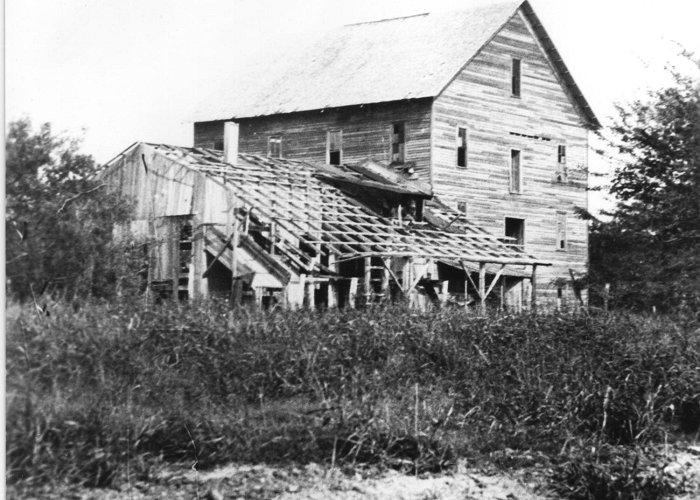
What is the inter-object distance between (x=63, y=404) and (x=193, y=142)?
2845 cm

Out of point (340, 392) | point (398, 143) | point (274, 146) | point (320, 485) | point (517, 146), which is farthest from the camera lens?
point (274, 146)

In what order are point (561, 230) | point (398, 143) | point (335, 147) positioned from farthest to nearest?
point (561, 230) → point (335, 147) → point (398, 143)

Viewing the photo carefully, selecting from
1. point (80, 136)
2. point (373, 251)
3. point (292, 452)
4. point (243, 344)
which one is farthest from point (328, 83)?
point (292, 452)

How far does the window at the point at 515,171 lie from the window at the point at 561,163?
2.26 metres

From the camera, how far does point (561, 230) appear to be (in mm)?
35969

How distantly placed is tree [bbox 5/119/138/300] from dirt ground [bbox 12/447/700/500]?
2.21m

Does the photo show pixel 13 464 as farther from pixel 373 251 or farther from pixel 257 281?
pixel 373 251

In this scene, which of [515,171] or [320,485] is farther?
[515,171]

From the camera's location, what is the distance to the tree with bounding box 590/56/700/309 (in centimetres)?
2248

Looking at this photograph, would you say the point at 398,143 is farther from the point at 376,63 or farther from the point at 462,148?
the point at 376,63

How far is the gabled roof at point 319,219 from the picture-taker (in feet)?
75.1

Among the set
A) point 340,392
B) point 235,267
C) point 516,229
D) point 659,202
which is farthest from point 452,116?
point 340,392

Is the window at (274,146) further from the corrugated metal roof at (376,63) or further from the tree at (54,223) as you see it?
the tree at (54,223)

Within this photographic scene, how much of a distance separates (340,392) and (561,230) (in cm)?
2658
